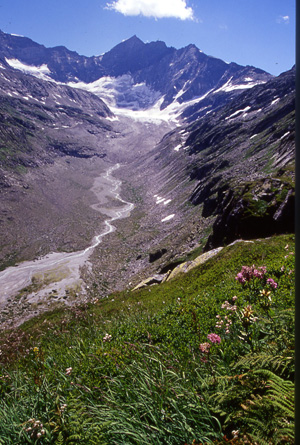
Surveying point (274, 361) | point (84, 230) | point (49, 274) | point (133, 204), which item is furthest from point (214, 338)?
point (133, 204)

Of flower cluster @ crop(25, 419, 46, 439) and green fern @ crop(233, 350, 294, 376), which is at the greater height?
flower cluster @ crop(25, 419, 46, 439)

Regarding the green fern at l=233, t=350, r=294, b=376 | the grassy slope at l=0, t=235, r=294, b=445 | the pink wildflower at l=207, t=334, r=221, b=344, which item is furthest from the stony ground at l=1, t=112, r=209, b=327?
the green fern at l=233, t=350, r=294, b=376

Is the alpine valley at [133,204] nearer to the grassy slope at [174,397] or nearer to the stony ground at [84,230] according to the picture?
the stony ground at [84,230]

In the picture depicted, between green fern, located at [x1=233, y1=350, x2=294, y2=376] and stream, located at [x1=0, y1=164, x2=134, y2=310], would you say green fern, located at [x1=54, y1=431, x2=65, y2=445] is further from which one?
stream, located at [x1=0, y1=164, x2=134, y2=310]

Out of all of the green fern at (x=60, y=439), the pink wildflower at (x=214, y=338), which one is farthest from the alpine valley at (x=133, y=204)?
the green fern at (x=60, y=439)

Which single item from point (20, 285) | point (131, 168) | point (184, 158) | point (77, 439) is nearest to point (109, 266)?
point (20, 285)

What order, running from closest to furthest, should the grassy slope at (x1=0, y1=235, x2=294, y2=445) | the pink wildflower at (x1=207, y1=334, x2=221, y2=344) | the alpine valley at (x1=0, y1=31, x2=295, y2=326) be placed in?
the grassy slope at (x1=0, y1=235, x2=294, y2=445), the pink wildflower at (x1=207, y1=334, x2=221, y2=344), the alpine valley at (x1=0, y1=31, x2=295, y2=326)

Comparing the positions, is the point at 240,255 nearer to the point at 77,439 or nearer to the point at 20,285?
the point at 77,439

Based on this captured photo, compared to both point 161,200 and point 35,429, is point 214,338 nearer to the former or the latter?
point 35,429

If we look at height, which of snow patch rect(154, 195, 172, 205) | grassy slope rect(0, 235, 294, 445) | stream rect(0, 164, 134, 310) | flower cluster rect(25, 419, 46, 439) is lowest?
stream rect(0, 164, 134, 310)

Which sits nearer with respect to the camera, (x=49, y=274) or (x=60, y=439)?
(x=60, y=439)

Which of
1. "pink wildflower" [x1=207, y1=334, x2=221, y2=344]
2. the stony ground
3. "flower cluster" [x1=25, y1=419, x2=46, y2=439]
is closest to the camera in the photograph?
"flower cluster" [x1=25, y1=419, x2=46, y2=439]
